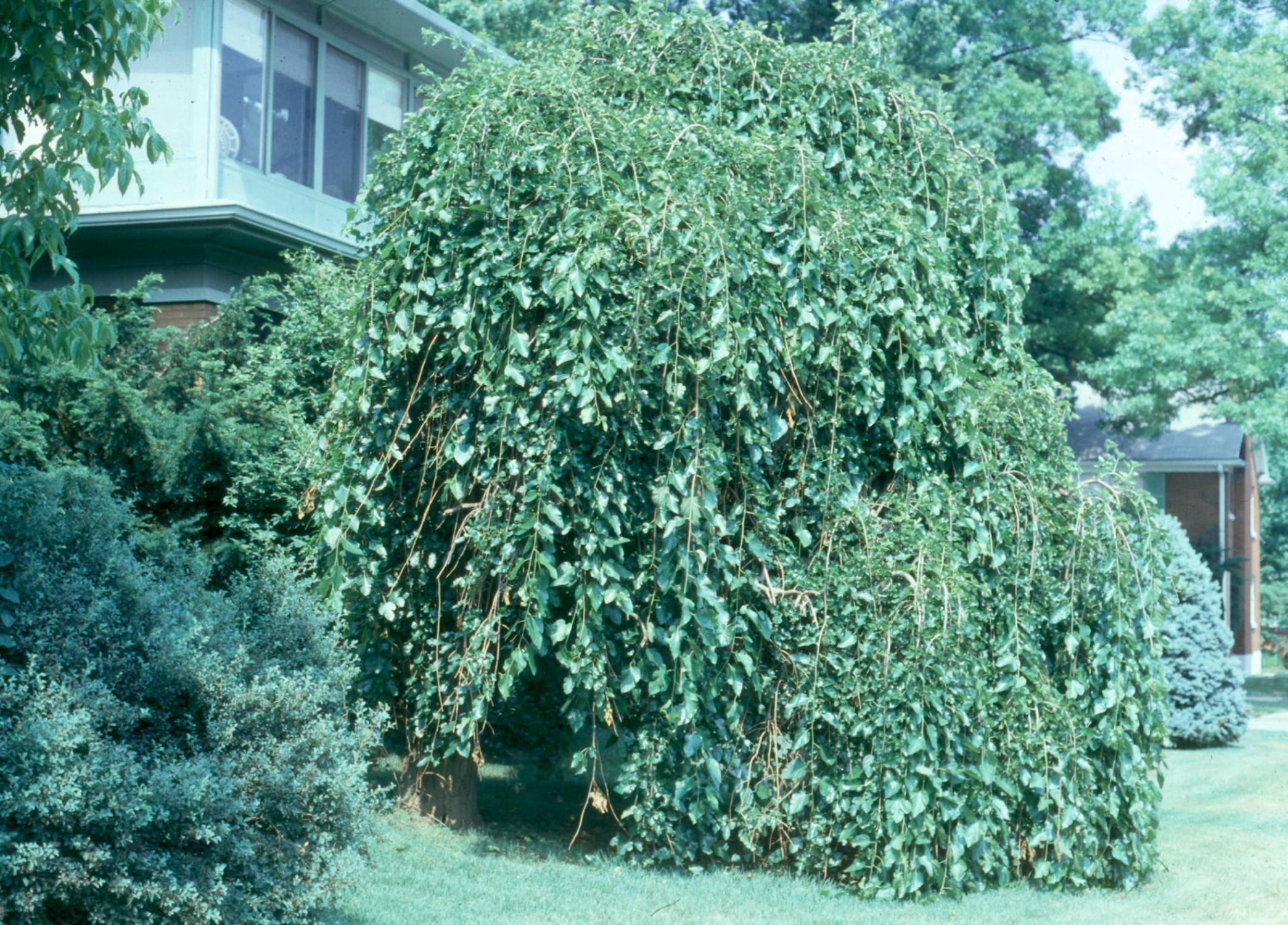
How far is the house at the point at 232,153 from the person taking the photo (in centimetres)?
1071

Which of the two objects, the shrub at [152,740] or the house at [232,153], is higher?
the house at [232,153]

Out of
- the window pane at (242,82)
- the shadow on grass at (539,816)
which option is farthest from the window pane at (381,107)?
the shadow on grass at (539,816)

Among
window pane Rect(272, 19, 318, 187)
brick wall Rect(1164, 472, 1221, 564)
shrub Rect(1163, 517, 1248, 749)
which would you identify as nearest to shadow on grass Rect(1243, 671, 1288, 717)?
brick wall Rect(1164, 472, 1221, 564)

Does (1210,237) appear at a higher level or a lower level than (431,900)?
higher

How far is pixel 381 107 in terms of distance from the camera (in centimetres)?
1357

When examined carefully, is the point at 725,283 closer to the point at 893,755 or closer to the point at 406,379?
the point at 406,379

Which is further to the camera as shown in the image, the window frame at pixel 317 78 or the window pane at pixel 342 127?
the window pane at pixel 342 127

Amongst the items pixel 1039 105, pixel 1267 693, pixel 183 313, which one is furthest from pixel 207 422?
pixel 1267 693

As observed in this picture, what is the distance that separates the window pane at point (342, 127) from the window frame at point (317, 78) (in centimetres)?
5

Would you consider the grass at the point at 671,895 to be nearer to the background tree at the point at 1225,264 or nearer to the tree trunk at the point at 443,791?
the tree trunk at the point at 443,791

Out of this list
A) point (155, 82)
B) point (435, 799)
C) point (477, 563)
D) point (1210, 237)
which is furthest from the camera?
point (1210, 237)

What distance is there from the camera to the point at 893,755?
236 inches

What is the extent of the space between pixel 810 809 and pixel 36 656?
12.3ft

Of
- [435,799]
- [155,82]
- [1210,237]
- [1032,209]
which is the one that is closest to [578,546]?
[435,799]
